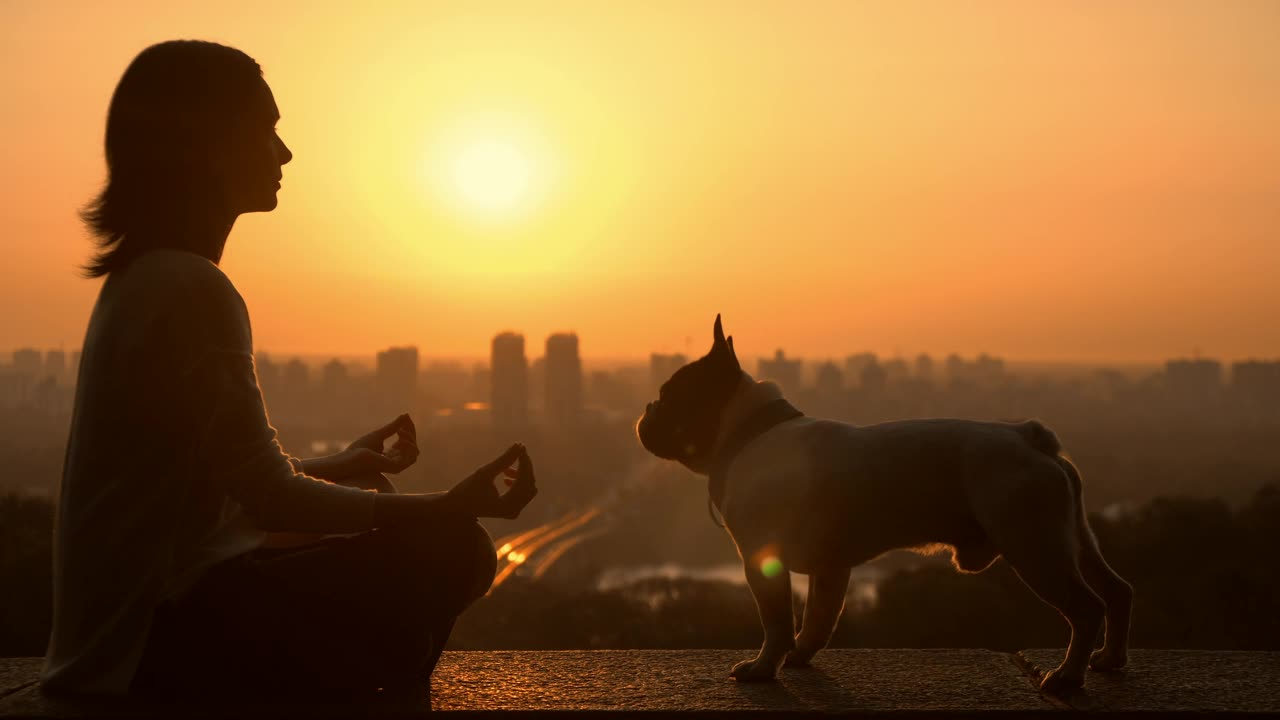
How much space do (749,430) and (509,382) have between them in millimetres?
154601

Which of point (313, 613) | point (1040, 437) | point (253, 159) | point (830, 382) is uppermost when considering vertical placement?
point (253, 159)

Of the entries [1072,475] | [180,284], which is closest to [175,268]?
[180,284]

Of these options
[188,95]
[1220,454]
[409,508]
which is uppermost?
[188,95]

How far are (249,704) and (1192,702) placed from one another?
3.38 m

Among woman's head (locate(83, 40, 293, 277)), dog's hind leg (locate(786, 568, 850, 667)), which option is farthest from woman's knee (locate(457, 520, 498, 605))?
dog's hind leg (locate(786, 568, 850, 667))

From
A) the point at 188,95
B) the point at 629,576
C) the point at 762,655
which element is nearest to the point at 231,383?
the point at 188,95

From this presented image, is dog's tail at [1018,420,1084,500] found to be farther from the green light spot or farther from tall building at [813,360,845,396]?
tall building at [813,360,845,396]

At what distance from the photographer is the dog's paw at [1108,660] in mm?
4436

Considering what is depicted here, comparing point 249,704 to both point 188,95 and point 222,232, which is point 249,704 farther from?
point 188,95

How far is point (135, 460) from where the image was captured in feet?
11.2

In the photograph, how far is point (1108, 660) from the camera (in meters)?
4.45

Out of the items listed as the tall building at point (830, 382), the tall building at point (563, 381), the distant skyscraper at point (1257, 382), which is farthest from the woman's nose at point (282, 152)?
the distant skyscraper at point (1257, 382)

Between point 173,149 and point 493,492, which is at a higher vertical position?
point 173,149

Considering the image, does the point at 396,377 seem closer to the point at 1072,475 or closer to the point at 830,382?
the point at 830,382
